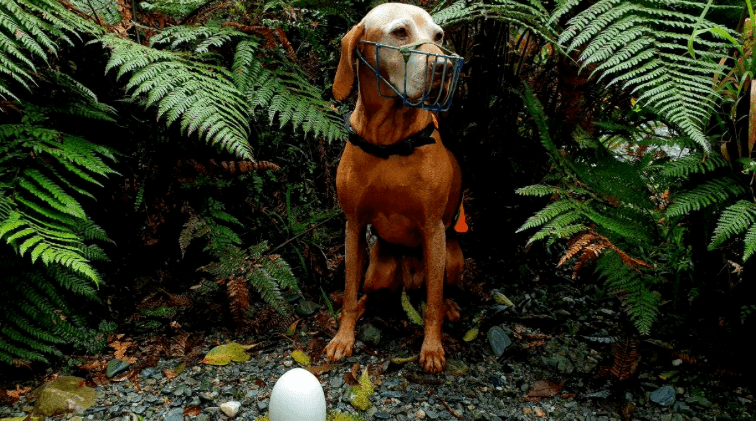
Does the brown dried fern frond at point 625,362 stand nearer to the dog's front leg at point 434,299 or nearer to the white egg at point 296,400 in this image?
the dog's front leg at point 434,299

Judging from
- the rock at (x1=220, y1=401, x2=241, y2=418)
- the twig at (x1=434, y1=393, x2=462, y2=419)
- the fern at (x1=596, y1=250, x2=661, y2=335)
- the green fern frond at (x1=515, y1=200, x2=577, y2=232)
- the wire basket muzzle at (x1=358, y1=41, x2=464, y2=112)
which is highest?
the wire basket muzzle at (x1=358, y1=41, x2=464, y2=112)

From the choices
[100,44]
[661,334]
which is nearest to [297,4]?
[100,44]

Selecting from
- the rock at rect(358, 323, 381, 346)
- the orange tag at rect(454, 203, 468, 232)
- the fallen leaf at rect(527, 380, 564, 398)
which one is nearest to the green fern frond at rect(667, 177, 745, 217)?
the fallen leaf at rect(527, 380, 564, 398)

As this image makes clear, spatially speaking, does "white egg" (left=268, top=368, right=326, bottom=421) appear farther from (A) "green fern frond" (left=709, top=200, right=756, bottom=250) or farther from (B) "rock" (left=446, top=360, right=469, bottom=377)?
(A) "green fern frond" (left=709, top=200, right=756, bottom=250)

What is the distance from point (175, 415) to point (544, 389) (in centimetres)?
144

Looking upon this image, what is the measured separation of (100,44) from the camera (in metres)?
2.62

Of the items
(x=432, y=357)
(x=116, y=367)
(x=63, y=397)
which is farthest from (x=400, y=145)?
(x=63, y=397)

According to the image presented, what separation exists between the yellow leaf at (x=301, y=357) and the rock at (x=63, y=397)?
788 millimetres

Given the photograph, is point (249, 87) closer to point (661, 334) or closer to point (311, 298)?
point (311, 298)

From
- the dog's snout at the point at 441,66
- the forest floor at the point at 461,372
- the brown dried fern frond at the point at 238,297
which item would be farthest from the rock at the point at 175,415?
the dog's snout at the point at 441,66

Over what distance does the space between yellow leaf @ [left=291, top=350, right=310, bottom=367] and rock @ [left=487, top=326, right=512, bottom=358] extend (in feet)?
2.71

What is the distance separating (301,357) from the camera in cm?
242

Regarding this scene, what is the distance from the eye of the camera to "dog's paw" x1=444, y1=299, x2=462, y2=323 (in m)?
2.71

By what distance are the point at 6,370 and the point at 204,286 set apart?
2.77 ft
